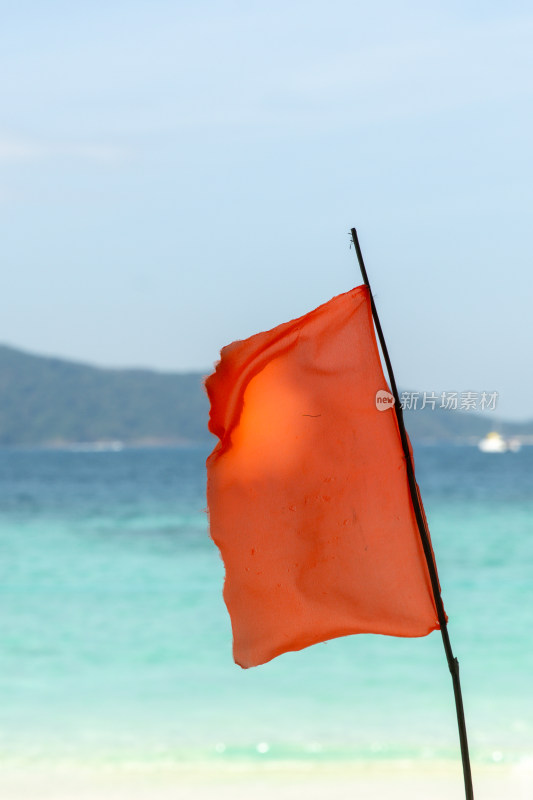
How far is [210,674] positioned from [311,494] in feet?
21.2

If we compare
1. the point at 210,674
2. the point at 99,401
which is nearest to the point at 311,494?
the point at 210,674

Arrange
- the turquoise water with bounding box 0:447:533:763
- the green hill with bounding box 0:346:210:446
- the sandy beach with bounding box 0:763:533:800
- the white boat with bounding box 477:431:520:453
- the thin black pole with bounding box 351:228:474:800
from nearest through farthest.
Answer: the thin black pole with bounding box 351:228:474:800, the sandy beach with bounding box 0:763:533:800, the turquoise water with bounding box 0:447:533:763, the white boat with bounding box 477:431:520:453, the green hill with bounding box 0:346:210:446

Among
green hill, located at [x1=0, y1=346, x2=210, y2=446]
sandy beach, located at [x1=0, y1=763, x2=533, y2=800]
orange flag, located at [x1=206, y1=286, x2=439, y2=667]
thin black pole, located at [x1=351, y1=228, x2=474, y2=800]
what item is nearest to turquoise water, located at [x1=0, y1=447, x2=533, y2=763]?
sandy beach, located at [x1=0, y1=763, x2=533, y2=800]

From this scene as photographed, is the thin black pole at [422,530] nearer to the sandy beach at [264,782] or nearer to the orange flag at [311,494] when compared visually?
the orange flag at [311,494]

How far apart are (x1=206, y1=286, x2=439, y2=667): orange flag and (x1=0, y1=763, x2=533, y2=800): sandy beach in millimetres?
3235

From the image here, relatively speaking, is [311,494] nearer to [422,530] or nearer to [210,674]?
[422,530]

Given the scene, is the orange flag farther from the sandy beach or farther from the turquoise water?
the sandy beach

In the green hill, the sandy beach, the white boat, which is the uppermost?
the green hill

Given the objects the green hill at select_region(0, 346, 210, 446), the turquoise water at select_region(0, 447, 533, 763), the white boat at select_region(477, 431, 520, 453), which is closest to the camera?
→ the turquoise water at select_region(0, 447, 533, 763)

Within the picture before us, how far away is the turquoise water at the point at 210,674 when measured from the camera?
6.75 m

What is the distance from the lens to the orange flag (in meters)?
2.33

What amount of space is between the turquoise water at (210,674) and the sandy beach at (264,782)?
0.34m

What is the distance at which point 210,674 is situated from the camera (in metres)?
8.51

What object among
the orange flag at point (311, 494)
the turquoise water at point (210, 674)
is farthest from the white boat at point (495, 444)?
the orange flag at point (311, 494)
